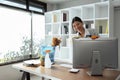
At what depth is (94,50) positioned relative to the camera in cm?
182

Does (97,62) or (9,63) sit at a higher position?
(97,62)

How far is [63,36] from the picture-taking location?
4137 millimetres

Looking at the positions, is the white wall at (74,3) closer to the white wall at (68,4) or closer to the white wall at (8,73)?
the white wall at (68,4)

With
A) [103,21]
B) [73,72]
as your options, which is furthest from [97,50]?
[103,21]

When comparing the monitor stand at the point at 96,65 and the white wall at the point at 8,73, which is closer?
the monitor stand at the point at 96,65

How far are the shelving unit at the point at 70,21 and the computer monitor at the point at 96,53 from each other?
1.26 meters

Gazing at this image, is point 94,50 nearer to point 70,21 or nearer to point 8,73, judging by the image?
point 70,21

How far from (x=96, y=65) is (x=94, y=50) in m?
0.20

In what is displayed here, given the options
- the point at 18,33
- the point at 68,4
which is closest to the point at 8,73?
the point at 18,33

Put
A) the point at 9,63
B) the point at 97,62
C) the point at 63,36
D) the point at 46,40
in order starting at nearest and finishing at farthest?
the point at 97,62 < the point at 9,63 < the point at 63,36 < the point at 46,40

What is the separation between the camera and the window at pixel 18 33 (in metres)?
3.68

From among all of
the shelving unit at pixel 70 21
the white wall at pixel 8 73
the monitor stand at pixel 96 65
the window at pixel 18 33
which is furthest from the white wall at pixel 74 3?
the monitor stand at pixel 96 65

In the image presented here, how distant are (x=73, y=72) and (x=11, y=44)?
2.47m

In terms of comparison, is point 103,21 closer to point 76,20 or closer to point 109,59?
point 76,20
